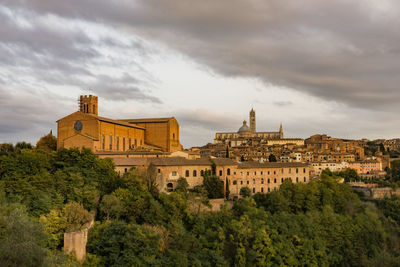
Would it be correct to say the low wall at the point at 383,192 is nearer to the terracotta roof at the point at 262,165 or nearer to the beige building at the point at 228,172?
the beige building at the point at 228,172

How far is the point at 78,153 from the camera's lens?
97.6 ft

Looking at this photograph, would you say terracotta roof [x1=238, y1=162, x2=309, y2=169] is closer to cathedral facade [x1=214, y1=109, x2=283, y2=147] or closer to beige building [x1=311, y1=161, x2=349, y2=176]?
beige building [x1=311, y1=161, x2=349, y2=176]

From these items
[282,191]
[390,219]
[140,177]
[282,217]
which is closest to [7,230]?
[140,177]

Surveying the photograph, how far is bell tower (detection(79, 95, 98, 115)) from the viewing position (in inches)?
1762

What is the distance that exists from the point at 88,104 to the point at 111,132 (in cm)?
860

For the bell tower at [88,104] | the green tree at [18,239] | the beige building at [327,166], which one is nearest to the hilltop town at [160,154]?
the bell tower at [88,104]

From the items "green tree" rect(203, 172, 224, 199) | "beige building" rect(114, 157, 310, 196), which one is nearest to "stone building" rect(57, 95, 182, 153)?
"beige building" rect(114, 157, 310, 196)

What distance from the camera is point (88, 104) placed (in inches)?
1762

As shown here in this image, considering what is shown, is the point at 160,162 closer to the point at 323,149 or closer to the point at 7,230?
the point at 7,230

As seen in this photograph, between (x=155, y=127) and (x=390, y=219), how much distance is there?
85.5 feet

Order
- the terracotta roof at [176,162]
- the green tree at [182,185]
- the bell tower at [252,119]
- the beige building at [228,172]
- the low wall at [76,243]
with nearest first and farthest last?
the low wall at [76,243]
the green tree at [182,185]
the beige building at [228,172]
the terracotta roof at [176,162]
the bell tower at [252,119]

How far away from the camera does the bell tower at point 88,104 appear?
44.8m

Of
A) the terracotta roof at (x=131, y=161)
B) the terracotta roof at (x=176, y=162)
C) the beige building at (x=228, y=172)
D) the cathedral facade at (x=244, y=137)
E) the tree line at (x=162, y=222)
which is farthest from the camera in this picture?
the cathedral facade at (x=244, y=137)

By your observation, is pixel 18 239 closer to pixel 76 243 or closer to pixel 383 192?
pixel 76 243
